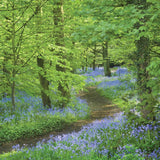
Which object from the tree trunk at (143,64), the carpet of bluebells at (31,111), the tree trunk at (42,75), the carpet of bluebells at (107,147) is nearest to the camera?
the carpet of bluebells at (107,147)

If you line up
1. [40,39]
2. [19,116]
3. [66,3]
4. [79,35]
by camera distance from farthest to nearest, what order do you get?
[66,3]
[19,116]
[40,39]
[79,35]

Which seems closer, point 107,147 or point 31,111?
point 107,147

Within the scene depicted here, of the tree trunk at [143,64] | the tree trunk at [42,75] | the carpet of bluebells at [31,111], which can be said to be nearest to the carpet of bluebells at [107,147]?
the tree trunk at [143,64]

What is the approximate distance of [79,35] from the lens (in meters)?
4.42

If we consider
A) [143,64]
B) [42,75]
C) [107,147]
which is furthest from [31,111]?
[143,64]

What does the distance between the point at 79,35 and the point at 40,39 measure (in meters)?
3.28

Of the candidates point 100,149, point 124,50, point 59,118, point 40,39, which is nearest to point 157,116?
point 100,149

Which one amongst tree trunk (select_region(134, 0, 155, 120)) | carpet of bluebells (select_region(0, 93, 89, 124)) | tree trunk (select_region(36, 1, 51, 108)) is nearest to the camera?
tree trunk (select_region(134, 0, 155, 120))

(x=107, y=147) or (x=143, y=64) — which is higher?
(x=143, y=64)

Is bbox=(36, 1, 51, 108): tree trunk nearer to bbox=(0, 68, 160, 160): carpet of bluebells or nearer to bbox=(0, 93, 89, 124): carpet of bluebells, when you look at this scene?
bbox=(0, 93, 89, 124): carpet of bluebells

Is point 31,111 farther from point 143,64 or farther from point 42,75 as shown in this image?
point 143,64

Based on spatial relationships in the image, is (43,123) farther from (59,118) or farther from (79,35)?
(79,35)

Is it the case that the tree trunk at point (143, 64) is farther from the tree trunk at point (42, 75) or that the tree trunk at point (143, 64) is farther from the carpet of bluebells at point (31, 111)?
the carpet of bluebells at point (31, 111)

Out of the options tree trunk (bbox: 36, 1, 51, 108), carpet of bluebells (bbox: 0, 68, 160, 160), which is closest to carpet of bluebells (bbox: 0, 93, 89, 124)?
tree trunk (bbox: 36, 1, 51, 108)
